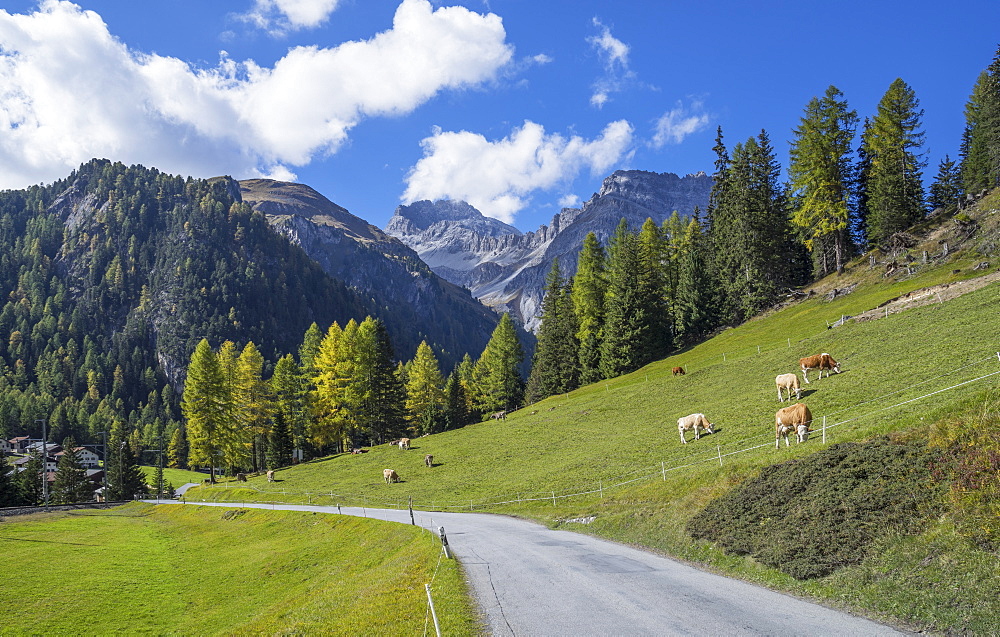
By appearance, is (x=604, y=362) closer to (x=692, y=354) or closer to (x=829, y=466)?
(x=692, y=354)

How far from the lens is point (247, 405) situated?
244 ft

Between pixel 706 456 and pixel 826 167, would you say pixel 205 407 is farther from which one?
pixel 826 167

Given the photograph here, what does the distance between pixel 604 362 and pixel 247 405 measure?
50682 mm

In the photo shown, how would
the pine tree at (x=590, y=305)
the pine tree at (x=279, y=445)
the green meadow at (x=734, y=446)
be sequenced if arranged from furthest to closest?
the pine tree at (x=590, y=305), the pine tree at (x=279, y=445), the green meadow at (x=734, y=446)

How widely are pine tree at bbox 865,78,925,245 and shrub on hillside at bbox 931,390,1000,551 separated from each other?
6528 centimetres

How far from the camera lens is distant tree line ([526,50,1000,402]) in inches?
2707

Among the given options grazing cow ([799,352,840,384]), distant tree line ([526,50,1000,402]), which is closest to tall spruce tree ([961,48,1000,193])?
distant tree line ([526,50,1000,402])

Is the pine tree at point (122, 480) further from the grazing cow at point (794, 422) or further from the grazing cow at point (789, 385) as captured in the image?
the grazing cow at point (794, 422)

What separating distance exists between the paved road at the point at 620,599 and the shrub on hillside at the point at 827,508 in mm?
1561

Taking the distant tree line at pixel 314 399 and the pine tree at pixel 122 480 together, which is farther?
the pine tree at pixel 122 480

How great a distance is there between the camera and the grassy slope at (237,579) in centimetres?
1467

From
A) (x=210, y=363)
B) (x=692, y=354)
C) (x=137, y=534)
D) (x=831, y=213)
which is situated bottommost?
(x=137, y=534)

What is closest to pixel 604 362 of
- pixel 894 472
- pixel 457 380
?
pixel 457 380

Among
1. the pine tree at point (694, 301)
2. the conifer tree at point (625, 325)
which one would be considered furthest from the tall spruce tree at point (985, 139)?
the conifer tree at point (625, 325)
